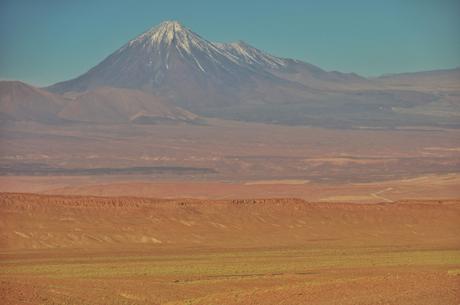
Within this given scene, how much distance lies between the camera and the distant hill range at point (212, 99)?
151875 millimetres

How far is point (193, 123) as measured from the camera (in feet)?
486

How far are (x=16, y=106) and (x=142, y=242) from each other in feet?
361

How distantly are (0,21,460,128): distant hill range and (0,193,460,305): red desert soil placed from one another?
324 ft

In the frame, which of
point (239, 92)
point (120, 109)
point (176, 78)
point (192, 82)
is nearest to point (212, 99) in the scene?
point (239, 92)

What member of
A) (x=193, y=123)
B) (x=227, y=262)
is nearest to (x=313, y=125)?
(x=193, y=123)

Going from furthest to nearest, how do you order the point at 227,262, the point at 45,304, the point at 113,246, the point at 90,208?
the point at 90,208 → the point at 113,246 → the point at 227,262 → the point at 45,304

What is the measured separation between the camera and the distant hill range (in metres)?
152

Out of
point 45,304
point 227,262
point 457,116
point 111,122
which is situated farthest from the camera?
point 457,116

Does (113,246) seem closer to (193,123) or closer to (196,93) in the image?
(193,123)

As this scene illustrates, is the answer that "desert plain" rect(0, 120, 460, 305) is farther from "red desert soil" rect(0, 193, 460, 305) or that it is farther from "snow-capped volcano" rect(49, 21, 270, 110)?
"snow-capped volcano" rect(49, 21, 270, 110)

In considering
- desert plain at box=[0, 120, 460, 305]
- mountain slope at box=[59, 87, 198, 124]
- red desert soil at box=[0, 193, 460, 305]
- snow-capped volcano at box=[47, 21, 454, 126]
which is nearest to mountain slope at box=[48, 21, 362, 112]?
snow-capped volcano at box=[47, 21, 454, 126]

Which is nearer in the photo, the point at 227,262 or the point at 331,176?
the point at 227,262

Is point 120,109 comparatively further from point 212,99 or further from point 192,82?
point 192,82

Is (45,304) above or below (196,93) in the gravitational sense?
below
